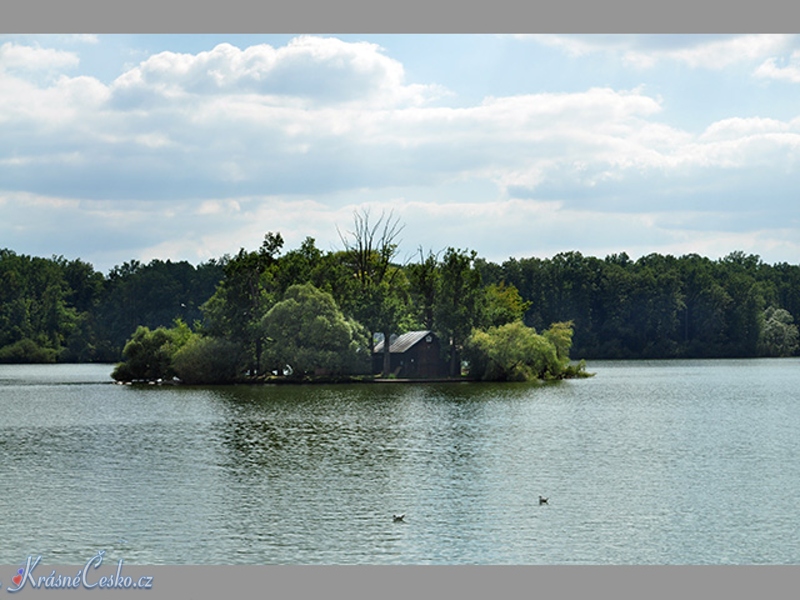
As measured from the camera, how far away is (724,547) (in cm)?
2316

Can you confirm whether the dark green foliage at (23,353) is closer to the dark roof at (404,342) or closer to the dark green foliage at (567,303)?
the dark green foliage at (567,303)

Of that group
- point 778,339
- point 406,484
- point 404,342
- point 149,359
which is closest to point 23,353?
point 149,359

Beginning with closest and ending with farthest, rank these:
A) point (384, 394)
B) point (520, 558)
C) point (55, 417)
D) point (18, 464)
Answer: point (520, 558) < point (18, 464) < point (55, 417) < point (384, 394)

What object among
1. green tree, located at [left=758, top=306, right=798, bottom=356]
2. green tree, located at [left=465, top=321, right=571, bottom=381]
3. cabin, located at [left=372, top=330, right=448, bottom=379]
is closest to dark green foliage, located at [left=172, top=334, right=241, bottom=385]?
cabin, located at [left=372, top=330, right=448, bottom=379]

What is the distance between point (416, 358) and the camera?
3750 inches

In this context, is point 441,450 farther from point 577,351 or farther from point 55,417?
point 577,351

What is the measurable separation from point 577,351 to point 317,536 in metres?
149

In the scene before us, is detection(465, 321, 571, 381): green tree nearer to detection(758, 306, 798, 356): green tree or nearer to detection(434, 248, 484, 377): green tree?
detection(434, 248, 484, 377): green tree

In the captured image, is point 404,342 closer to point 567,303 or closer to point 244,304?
point 244,304

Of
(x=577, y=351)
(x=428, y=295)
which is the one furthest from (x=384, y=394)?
(x=577, y=351)
